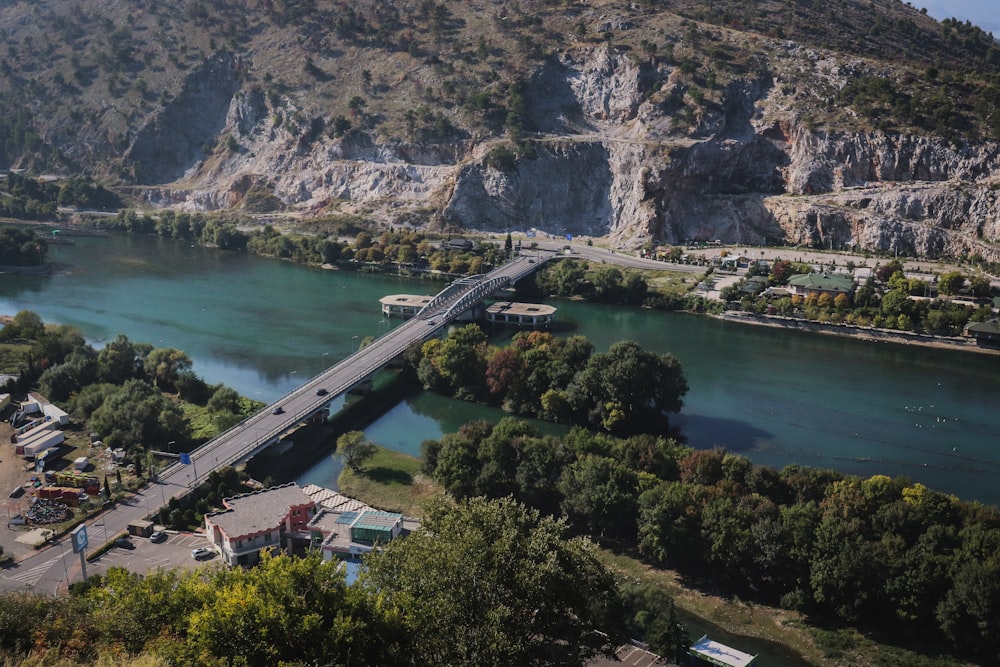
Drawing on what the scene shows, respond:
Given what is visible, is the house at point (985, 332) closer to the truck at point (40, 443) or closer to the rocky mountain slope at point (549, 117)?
the rocky mountain slope at point (549, 117)

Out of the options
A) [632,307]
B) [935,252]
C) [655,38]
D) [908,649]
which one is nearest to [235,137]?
[655,38]

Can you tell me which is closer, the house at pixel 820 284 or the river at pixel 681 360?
the river at pixel 681 360

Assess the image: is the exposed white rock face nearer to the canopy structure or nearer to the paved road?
the paved road

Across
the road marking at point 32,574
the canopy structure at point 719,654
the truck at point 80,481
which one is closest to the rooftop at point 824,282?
the canopy structure at point 719,654

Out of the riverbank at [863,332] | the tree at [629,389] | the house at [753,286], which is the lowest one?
the tree at [629,389]

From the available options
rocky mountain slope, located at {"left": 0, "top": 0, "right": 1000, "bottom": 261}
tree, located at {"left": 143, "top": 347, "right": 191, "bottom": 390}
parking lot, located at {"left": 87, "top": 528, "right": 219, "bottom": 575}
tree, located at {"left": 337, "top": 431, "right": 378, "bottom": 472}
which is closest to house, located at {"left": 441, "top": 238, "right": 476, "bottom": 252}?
rocky mountain slope, located at {"left": 0, "top": 0, "right": 1000, "bottom": 261}
